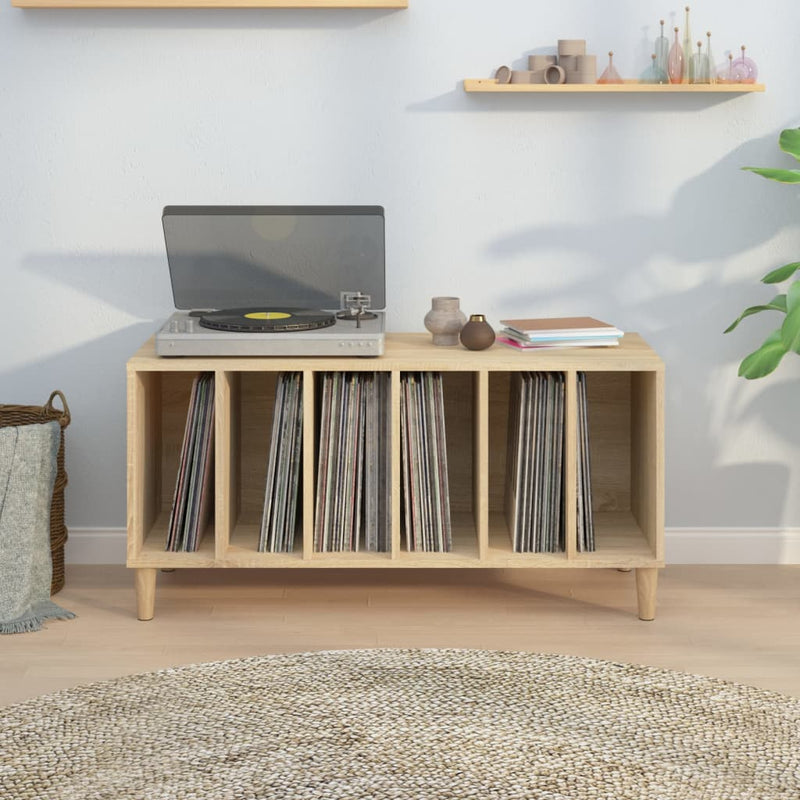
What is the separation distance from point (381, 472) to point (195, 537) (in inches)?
18.0

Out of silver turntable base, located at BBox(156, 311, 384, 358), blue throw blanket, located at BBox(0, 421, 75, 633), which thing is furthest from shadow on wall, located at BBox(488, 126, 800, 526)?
blue throw blanket, located at BBox(0, 421, 75, 633)

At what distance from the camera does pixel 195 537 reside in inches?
110

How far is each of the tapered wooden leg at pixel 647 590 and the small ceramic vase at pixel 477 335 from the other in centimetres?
63

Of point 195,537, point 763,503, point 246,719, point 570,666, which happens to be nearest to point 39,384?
point 195,537

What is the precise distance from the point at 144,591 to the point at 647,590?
1.16m

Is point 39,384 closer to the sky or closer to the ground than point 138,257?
closer to the ground

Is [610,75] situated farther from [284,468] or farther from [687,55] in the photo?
[284,468]

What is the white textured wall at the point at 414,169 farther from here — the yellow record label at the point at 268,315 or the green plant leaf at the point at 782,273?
the yellow record label at the point at 268,315

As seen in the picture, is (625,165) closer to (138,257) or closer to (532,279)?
(532,279)

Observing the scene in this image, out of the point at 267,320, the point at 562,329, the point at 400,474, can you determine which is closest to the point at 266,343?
the point at 267,320

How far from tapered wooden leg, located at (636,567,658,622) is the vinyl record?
36.4 inches

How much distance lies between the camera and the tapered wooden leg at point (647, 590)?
2.76 metres

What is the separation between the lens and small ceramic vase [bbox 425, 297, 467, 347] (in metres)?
2.84

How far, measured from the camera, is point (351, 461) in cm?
277
